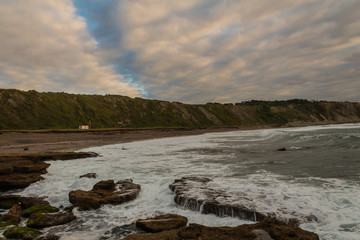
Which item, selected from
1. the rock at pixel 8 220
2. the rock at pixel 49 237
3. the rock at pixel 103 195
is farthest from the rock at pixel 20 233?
the rock at pixel 103 195

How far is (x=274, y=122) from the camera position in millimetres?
166875

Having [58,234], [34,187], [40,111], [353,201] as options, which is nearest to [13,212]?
[58,234]

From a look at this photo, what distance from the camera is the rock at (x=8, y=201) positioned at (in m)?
9.49

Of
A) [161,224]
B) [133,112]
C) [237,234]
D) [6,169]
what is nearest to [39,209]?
[161,224]

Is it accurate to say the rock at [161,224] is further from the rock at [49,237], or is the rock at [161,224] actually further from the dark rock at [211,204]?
the rock at [49,237]

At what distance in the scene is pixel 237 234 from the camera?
5824mm

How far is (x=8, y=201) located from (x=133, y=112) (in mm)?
111701

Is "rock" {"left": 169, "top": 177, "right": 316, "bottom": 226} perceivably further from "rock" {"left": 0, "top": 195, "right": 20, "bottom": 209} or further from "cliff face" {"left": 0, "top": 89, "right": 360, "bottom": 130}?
"cliff face" {"left": 0, "top": 89, "right": 360, "bottom": 130}

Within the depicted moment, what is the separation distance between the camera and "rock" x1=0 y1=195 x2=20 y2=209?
9.49 meters

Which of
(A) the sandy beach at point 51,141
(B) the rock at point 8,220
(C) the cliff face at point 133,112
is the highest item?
(C) the cliff face at point 133,112

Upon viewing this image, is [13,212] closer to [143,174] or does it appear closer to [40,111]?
[143,174]

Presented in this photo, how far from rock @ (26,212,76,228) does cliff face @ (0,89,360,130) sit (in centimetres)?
8274

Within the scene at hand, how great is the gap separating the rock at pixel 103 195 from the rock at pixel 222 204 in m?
1.86

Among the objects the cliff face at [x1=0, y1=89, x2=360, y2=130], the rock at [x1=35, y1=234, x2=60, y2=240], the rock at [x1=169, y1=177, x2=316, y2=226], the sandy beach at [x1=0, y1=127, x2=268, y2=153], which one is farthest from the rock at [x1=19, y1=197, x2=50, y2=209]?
the cliff face at [x1=0, y1=89, x2=360, y2=130]
